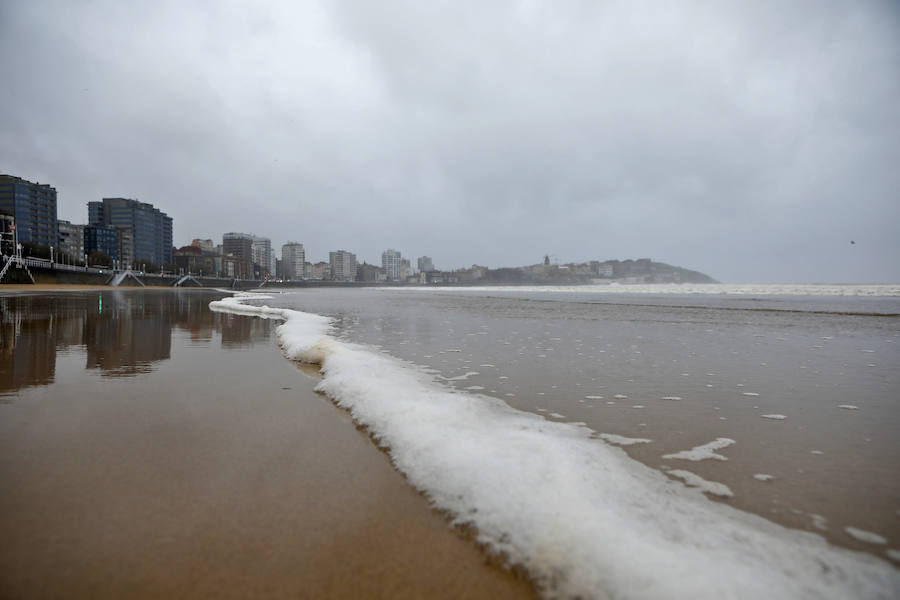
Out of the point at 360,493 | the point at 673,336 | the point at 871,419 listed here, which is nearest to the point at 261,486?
the point at 360,493

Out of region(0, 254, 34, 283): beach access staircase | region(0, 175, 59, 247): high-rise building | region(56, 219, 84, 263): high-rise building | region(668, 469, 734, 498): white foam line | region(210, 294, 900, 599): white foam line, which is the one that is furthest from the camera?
region(56, 219, 84, 263): high-rise building

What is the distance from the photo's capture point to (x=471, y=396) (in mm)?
4699

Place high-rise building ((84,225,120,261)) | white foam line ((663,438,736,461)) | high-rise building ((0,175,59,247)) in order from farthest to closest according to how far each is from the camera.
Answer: high-rise building ((84,225,120,261))
high-rise building ((0,175,59,247))
white foam line ((663,438,736,461))

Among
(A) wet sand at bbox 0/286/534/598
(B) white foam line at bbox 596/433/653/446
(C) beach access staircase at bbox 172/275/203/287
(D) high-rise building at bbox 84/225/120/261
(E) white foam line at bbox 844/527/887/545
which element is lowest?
(A) wet sand at bbox 0/286/534/598

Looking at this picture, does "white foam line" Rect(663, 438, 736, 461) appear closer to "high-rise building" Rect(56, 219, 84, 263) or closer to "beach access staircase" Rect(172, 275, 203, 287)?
"beach access staircase" Rect(172, 275, 203, 287)

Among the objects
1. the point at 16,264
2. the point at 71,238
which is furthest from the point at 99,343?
the point at 71,238

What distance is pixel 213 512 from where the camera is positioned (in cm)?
235

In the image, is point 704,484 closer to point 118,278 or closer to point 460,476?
point 460,476

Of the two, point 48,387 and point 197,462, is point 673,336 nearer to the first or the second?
point 197,462

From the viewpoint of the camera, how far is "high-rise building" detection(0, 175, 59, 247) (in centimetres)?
14412

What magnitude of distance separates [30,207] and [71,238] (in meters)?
31.6

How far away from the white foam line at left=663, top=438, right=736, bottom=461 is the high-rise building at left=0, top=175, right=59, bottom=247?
663ft

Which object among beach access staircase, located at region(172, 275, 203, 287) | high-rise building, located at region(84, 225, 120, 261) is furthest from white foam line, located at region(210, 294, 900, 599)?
high-rise building, located at region(84, 225, 120, 261)

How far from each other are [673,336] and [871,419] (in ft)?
21.0
